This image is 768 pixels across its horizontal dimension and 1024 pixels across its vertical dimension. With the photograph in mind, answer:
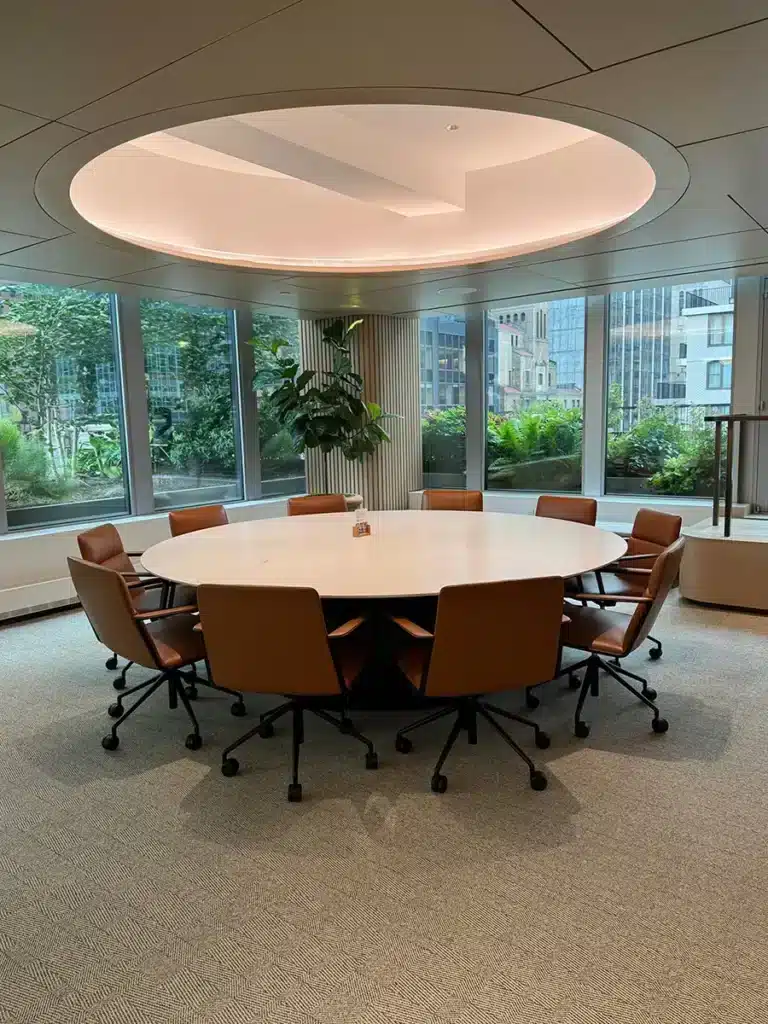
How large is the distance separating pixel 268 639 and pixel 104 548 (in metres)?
1.97

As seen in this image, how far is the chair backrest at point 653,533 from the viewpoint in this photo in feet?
14.5

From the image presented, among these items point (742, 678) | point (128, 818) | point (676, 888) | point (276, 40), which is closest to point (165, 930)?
point (128, 818)

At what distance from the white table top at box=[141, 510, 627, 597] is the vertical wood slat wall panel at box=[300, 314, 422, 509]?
120 inches

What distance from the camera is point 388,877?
2.47 meters

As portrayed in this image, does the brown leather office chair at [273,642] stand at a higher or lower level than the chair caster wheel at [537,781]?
higher

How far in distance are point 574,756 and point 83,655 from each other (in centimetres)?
346

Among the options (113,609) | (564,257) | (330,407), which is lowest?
(113,609)

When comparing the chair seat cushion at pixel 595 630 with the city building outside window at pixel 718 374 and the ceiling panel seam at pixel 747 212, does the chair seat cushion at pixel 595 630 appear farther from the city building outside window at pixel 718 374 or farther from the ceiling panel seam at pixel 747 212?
the city building outside window at pixel 718 374

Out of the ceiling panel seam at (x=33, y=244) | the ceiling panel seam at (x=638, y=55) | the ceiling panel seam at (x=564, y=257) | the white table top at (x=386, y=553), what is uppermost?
the ceiling panel seam at (x=638, y=55)

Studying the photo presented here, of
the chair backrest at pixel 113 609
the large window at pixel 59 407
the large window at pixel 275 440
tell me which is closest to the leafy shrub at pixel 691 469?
the large window at pixel 275 440

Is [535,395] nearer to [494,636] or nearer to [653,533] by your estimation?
[653,533]

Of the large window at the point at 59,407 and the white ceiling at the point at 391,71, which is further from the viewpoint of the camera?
the large window at the point at 59,407


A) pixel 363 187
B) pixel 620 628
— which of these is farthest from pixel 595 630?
pixel 363 187

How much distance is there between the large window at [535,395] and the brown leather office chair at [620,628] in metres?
4.47
